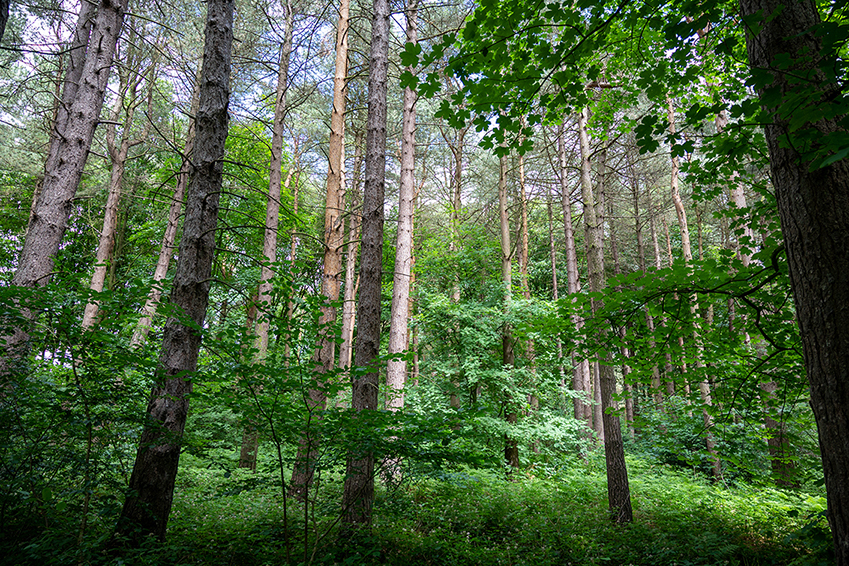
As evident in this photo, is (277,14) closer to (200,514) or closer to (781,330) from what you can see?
(200,514)

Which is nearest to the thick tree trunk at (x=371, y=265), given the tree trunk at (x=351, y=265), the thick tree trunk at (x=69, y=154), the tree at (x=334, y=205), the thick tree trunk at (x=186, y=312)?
the tree at (x=334, y=205)

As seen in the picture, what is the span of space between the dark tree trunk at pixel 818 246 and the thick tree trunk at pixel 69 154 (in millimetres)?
7727

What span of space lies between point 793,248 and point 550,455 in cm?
1104

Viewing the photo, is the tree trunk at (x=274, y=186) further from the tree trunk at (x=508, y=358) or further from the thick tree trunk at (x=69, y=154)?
the tree trunk at (x=508, y=358)

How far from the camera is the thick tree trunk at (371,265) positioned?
496 cm

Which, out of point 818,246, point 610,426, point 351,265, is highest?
Answer: point 351,265

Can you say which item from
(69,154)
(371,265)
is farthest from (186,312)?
(69,154)

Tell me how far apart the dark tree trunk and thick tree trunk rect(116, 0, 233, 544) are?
4105 millimetres

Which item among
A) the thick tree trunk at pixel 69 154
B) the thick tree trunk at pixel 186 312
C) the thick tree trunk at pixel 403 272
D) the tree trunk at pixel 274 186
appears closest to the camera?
the thick tree trunk at pixel 186 312

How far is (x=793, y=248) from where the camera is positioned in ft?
7.39

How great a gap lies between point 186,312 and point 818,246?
15.3 feet

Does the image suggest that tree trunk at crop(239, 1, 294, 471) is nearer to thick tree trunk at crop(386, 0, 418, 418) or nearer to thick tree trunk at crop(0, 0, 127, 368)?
thick tree trunk at crop(386, 0, 418, 418)

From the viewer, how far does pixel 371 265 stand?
227 inches

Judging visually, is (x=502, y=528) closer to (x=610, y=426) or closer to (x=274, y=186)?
(x=610, y=426)
